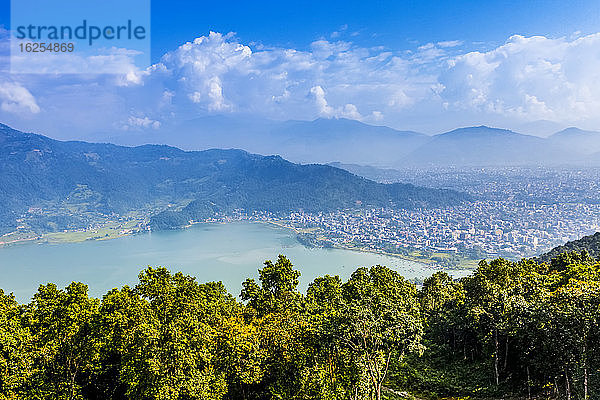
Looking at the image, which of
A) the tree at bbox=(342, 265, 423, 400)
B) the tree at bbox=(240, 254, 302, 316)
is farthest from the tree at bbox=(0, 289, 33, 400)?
the tree at bbox=(342, 265, 423, 400)

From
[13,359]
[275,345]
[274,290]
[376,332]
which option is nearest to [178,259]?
[274,290]

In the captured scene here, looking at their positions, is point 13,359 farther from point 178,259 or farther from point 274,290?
point 178,259

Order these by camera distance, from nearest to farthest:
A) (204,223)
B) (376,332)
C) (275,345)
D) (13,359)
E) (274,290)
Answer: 1. (376,332)
2. (13,359)
3. (275,345)
4. (274,290)
5. (204,223)

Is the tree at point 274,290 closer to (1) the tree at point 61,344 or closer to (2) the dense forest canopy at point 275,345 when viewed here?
(2) the dense forest canopy at point 275,345

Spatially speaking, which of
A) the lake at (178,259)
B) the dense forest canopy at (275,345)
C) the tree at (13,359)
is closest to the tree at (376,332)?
the dense forest canopy at (275,345)

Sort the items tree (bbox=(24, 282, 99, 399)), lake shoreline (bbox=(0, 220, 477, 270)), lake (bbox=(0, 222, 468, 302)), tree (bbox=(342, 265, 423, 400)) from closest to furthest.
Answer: tree (bbox=(342, 265, 423, 400)), tree (bbox=(24, 282, 99, 399)), lake (bbox=(0, 222, 468, 302)), lake shoreline (bbox=(0, 220, 477, 270))

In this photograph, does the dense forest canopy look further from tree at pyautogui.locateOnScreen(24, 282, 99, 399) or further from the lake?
the lake
